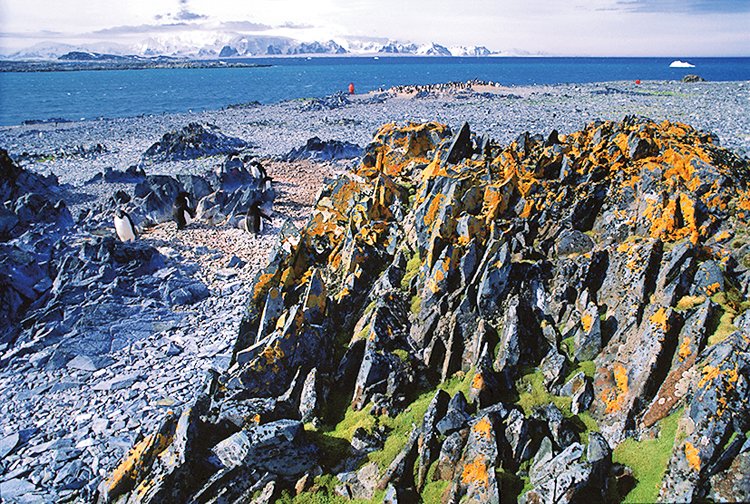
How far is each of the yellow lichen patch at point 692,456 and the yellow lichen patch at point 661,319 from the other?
9.41 ft

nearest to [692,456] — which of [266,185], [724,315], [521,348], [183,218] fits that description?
[724,315]

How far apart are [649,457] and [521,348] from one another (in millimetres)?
4392

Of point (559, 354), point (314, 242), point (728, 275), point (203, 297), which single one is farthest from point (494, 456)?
point (203, 297)

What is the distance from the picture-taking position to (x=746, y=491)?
8.10 meters

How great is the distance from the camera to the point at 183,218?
1459 inches

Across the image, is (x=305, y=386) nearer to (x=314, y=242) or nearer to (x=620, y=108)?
(x=314, y=242)

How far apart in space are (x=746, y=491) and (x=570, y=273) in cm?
746

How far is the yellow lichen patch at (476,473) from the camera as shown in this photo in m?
10.6

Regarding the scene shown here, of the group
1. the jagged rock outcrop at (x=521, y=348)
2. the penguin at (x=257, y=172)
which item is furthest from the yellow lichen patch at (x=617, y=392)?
the penguin at (x=257, y=172)

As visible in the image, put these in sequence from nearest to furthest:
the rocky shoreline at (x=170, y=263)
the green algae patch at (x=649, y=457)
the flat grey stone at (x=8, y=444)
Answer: the green algae patch at (x=649, y=457)
the rocky shoreline at (x=170, y=263)
the flat grey stone at (x=8, y=444)

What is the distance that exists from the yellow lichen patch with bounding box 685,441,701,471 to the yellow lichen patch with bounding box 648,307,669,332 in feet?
9.41

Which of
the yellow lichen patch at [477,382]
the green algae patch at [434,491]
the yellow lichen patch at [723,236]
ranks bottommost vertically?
the green algae patch at [434,491]

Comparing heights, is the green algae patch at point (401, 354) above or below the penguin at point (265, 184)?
Answer: above

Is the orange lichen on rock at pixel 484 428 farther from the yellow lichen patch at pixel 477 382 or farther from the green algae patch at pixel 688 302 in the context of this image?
the green algae patch at pixel 688 302
